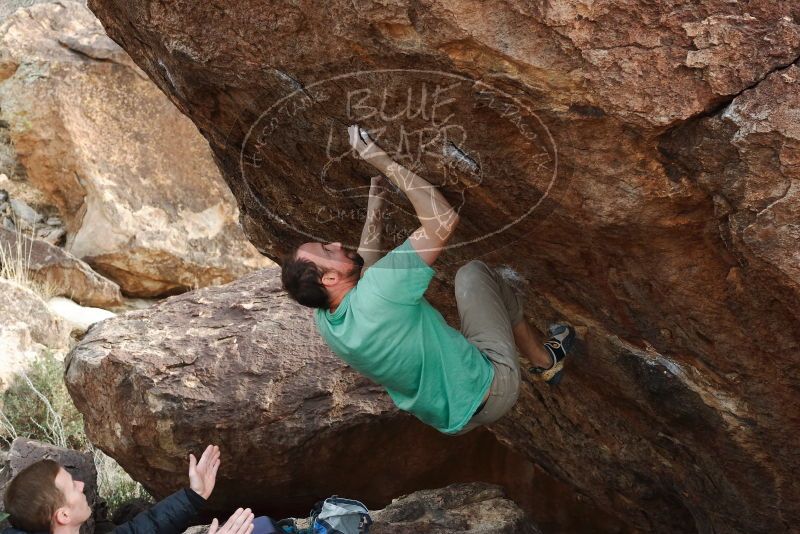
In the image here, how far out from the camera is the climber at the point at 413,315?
3.38 meters

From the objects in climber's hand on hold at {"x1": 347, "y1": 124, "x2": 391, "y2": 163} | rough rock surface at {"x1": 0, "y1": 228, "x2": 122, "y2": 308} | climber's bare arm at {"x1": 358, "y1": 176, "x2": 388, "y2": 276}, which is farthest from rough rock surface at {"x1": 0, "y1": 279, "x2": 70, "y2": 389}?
climber's hand on hold at {"x1": 347, "y1": 124, "x2": 391, "y2": 163}

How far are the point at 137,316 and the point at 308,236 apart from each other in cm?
185

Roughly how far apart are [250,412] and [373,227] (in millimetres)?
1906

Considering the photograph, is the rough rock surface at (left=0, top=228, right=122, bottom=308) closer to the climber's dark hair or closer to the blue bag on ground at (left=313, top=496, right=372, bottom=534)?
the blue bag on ground at (left=313, top=496, right=372, bottom=534)

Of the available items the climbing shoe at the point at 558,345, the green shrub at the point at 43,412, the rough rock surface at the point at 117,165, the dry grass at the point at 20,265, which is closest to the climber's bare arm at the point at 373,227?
the climbing shoe at the point at 558,345

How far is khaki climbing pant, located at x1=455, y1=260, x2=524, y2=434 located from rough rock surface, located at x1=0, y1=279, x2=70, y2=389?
16.9 ft

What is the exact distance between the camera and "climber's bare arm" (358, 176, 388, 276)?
383 centimetres

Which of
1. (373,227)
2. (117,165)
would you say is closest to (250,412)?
(373,227)

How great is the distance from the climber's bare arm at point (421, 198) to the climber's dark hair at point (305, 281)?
379 millimetres

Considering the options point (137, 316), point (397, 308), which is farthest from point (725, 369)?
point (137, 316)

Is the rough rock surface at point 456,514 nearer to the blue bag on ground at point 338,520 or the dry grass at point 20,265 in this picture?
the blue bag on ground at point 338,520

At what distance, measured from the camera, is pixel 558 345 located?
3.99 metres

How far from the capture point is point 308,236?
475cm

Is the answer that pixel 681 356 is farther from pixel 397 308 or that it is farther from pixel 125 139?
pixel 125 139
